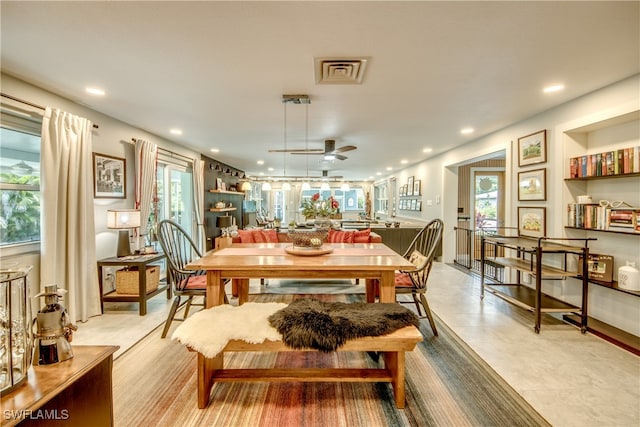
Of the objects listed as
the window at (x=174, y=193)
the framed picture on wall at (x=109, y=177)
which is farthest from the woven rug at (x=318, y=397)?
the window at (x=174, y=193)

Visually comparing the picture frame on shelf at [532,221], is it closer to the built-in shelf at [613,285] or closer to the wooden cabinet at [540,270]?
the wooden cabinet at [540,270]

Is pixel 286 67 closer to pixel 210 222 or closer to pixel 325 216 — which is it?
pixel 325 216

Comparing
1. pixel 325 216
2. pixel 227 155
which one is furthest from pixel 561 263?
pixel 227 155

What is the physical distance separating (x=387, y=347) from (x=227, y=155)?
6027 millimetres

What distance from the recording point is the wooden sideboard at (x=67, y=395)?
0.87 metres

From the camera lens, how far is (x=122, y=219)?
132 inches

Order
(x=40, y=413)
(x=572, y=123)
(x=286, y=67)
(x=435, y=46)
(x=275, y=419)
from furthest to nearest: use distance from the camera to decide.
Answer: (x=572, y=123), (x=286, y=67), (x=435, y=46), (x=275, y=419), (x=40, y=413)

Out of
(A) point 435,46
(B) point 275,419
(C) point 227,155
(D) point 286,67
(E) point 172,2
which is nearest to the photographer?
(E) point 172,2

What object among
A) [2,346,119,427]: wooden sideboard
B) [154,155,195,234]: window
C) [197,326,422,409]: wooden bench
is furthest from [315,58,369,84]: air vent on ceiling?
[154,155,195,234]: window

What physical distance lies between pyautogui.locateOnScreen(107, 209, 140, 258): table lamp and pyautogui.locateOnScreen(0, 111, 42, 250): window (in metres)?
0.61

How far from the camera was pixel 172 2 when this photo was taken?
1.52 metres

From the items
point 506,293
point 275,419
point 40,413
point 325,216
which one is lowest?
point 275,419

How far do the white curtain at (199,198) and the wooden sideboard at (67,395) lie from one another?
17.2 ft

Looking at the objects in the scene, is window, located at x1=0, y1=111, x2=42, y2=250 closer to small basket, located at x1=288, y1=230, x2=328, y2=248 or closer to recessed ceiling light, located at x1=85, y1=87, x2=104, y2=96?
recessed ceiling light, located at x1=85, y1=87, x2=104, y2=96
